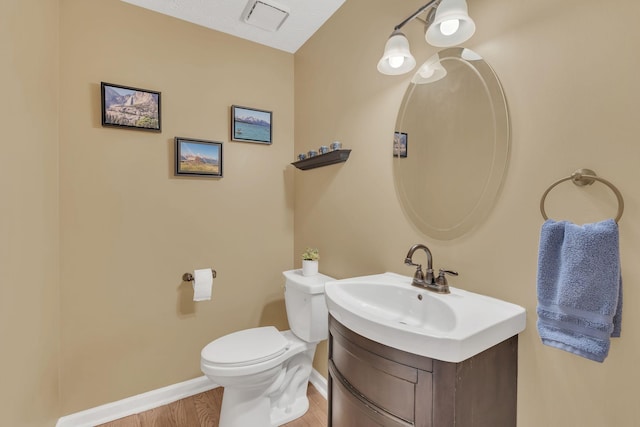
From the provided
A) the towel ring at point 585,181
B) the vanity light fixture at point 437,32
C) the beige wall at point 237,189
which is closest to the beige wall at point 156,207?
the beige wall at point 237,189

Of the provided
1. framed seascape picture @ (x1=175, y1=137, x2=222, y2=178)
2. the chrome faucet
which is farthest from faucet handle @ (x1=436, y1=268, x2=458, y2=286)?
framed seascape picture @ (x1=175, y1=137, x2=222, y2=178)

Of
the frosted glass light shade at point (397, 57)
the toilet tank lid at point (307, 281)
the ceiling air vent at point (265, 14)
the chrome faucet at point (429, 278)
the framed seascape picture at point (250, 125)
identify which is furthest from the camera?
the framed seascape picture at point (250, 125)

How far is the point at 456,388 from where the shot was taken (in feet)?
2.48

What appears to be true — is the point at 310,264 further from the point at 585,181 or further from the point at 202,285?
the point at 585,181

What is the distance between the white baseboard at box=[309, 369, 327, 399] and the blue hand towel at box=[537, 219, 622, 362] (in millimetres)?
1557

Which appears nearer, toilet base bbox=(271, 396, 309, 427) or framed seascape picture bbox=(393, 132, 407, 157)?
framed seascape picture bbox=(393, 132, 407, 157)

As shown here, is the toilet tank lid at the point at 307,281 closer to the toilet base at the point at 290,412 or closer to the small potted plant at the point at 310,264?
the small potted plant at the point at 310,264

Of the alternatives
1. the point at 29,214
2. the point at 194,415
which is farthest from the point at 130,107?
the point at 194,415

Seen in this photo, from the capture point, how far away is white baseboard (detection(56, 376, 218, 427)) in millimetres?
1651

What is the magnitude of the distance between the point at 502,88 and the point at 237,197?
5.66ft

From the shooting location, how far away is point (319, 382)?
1973 mm

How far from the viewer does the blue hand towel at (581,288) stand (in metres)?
0.65

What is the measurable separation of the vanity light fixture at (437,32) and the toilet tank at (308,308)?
120 centimetres

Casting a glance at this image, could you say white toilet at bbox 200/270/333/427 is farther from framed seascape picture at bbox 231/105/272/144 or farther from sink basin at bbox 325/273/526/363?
framed seascape picture at bbox 231/105/272/144
